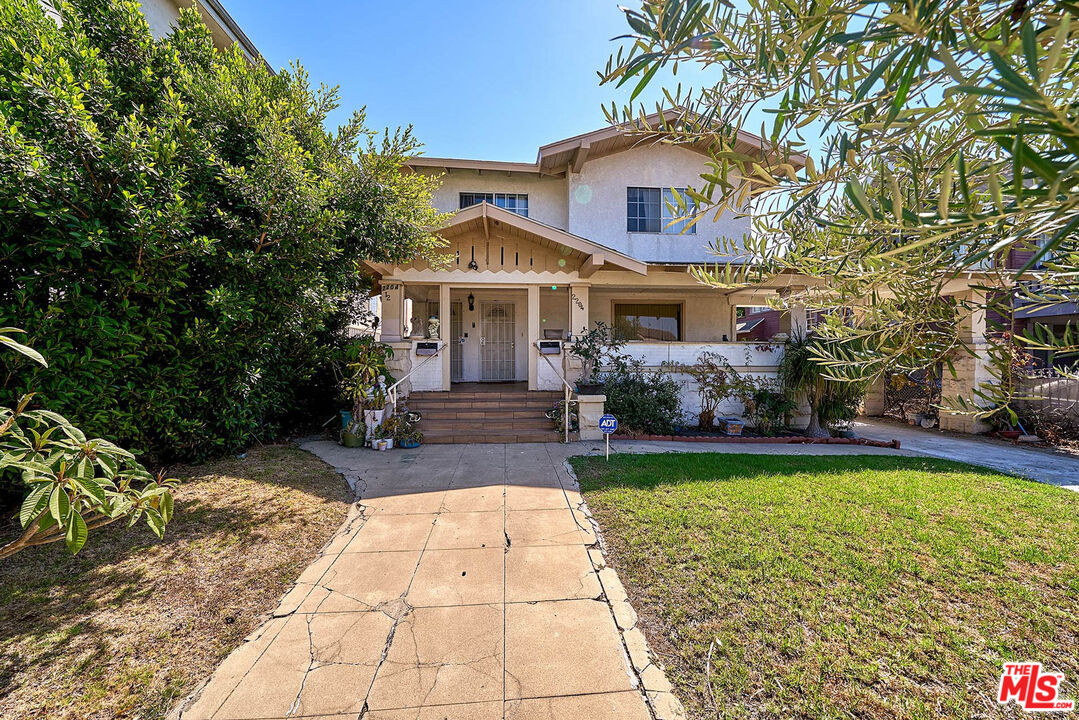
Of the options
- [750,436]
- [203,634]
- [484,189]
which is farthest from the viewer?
[484,189]

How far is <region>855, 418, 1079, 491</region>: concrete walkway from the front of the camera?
616 cm

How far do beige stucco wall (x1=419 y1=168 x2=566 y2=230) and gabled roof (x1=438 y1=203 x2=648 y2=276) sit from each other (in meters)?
2.89

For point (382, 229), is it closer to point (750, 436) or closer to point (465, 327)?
point (465, 327)

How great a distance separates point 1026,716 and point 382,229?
7583 millimetres

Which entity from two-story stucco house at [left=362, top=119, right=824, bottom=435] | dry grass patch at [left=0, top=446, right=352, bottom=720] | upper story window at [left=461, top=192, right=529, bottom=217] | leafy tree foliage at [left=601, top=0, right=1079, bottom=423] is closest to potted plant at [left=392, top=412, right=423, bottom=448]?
two-story stucco house at [left=362, top=119, right=824, bottom=435]

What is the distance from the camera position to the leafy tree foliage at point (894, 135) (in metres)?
0.93

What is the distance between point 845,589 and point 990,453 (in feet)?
26.7

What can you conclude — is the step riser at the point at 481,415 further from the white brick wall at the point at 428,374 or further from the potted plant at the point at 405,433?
the white brick wall at the point at 428,374

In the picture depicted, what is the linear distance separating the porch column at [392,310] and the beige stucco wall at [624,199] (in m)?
5.23

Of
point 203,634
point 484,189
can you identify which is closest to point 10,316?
point 203,634

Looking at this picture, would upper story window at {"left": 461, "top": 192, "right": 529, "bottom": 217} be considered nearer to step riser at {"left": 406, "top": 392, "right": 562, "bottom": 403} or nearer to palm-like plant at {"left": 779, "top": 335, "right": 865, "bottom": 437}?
step riser at {"left": 406, "top": 392, "right": 562, "bottom": 403}

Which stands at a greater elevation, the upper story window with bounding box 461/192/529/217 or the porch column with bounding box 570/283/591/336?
the upper story window with bounding box 461/192/529/217

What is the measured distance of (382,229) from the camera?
6305mm

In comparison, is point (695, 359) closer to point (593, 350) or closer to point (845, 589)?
point (593, 350)
